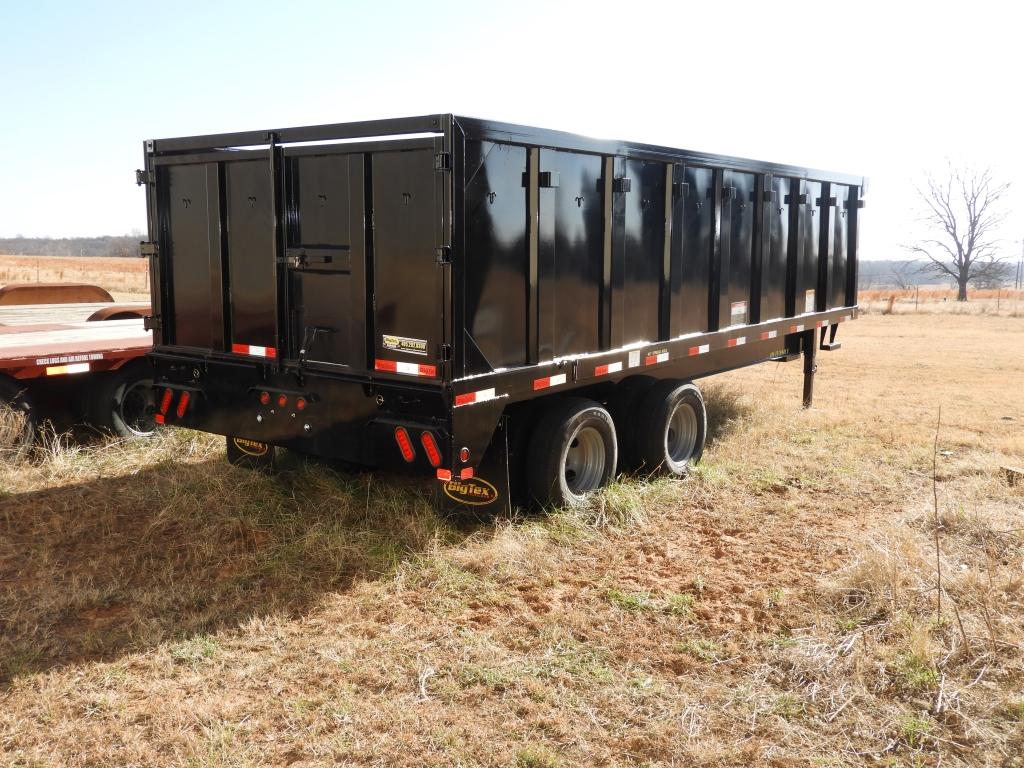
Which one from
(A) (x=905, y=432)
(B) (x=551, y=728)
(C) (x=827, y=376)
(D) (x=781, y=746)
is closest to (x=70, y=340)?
(B) (x=551, y=728)

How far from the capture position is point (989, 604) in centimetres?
477

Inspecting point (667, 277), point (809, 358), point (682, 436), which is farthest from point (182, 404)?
point (809, 358)

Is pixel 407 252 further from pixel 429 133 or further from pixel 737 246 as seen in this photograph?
pixel 737 246

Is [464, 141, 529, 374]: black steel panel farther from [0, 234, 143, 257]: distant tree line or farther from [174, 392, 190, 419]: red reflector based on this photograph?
[0, 234, 143, 257]: distant tree line

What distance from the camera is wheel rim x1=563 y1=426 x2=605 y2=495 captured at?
6.76 meters

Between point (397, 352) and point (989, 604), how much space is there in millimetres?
3551

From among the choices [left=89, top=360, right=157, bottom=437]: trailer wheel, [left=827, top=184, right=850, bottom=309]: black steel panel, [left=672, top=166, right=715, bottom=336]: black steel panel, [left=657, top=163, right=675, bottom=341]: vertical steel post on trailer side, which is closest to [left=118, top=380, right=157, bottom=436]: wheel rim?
[left=89, top=360, right=157, bottom=437]: trailer wheel

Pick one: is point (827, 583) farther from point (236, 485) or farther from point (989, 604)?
point (236, 485)

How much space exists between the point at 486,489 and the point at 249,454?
2227 mm

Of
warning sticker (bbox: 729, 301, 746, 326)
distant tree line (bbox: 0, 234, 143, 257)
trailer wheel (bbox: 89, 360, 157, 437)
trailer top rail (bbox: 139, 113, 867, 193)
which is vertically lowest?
trailer wheel (bbox: 89, 360, 157, 437)

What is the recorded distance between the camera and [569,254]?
6.24 meters

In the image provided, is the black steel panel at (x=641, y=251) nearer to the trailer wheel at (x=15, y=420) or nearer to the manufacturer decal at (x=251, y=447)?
the manufacturer decal at (x=251, y=447)

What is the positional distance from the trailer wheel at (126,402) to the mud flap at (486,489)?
10.8ft

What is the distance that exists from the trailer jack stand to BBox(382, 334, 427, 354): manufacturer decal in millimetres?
6736
